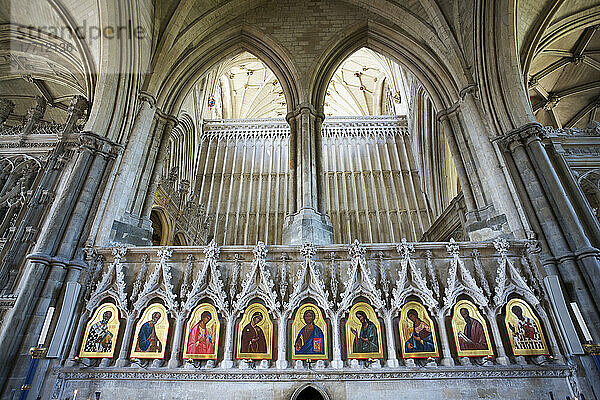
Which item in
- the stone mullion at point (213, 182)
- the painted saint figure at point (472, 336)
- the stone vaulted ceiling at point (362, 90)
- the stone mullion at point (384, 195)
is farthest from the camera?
the stone vaulted ceiling at point (362, 90)

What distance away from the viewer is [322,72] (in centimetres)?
1132

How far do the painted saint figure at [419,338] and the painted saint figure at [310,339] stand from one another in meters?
1.53

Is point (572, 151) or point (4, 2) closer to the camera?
point (572, 151)

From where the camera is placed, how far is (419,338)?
618 cm

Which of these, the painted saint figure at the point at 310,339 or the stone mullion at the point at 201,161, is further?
the stone mullion at the point at 201,161

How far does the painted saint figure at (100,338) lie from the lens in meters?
6.33

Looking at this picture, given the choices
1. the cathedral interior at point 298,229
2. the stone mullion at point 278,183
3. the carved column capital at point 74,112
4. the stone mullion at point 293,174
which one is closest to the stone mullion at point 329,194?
the stone mullion at point 278,183

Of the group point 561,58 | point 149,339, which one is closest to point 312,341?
point 149,339

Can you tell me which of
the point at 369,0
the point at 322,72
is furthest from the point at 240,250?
the point at 369,0

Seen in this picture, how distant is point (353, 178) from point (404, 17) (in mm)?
8868

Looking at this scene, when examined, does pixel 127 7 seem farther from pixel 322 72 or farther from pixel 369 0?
pixel 369 0

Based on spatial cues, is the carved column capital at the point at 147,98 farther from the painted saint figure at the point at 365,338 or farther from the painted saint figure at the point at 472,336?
the painted saint figure at the point at 472,336

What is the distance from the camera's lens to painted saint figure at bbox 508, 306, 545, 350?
604cm

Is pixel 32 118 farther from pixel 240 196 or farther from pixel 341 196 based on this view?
pixel 341 196
